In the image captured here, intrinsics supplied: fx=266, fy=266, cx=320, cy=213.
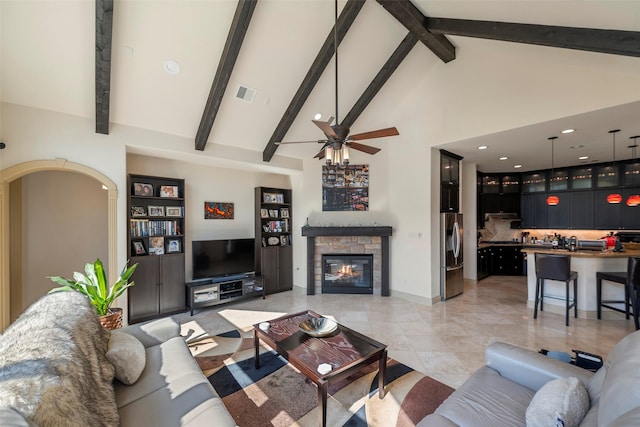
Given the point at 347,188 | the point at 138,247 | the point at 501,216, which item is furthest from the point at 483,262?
the point at 138,247

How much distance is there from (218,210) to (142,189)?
1362mm

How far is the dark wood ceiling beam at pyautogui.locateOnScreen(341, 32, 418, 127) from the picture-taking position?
4.11 meters

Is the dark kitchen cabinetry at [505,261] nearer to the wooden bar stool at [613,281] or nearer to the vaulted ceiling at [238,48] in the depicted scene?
the wooden bar stool at [613,281]

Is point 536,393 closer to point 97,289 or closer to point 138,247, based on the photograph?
point 97,289

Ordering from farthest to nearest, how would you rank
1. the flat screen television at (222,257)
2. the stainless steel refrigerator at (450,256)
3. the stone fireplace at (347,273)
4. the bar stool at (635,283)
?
the stone fireplace at (347,273) < the stainless steel refrigerator at (450,256) < the flat screen television at (222,257) < the bar stool at (635,283)

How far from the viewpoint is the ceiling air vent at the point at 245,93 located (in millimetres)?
3955

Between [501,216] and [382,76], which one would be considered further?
[501,216]

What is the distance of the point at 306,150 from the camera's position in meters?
5.58

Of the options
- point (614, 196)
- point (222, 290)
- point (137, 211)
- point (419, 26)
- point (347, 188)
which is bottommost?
point (222, 290)

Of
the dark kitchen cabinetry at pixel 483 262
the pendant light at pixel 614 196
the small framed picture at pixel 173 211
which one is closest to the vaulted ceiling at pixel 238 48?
the pendant light at pixel 614 196

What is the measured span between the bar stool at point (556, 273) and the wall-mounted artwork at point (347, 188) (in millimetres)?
3000

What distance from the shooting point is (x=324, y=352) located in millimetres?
2227

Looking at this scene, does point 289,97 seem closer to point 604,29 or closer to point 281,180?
point 281,180

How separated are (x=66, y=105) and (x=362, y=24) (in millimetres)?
4018
